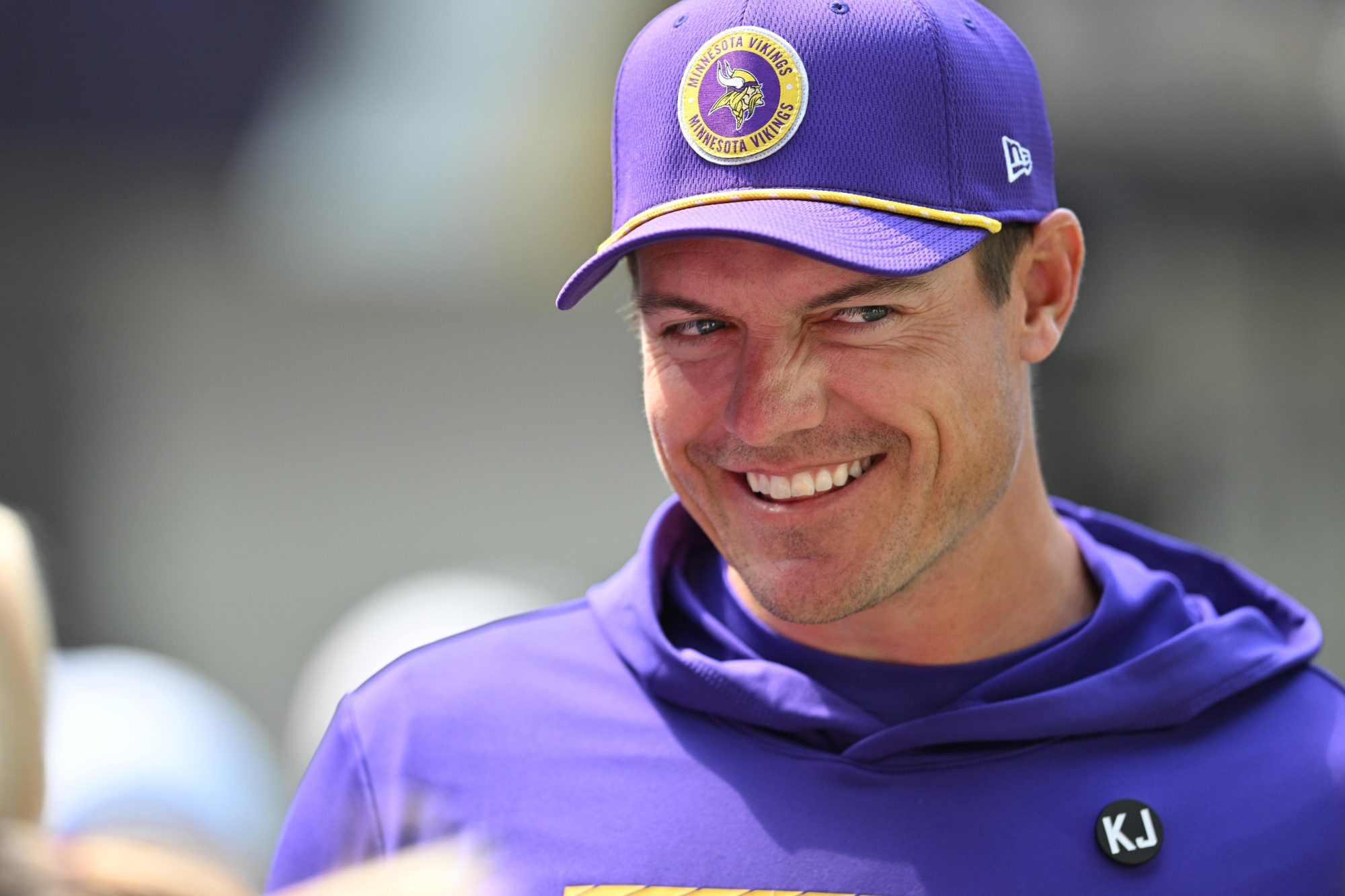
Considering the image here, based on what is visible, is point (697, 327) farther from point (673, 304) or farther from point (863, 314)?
point (863, 314)

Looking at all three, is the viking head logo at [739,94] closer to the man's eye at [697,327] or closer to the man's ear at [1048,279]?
the man's eye at [697,327]

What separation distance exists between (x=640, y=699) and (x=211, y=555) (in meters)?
4.34

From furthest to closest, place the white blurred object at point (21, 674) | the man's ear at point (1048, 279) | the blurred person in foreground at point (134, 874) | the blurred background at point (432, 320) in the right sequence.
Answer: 1. the blurred background at point (432, 320)
2. the man's ear at point (1048, 279)
3. the white blurred object at point (21, 674)
4. the blurred person in foreground at point (134, 874)

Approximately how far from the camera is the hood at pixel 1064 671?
1872 mm

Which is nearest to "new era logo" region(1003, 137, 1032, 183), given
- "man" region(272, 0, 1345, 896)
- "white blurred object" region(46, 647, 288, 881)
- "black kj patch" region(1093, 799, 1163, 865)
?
"man" region(272, 0, 1345, 896)

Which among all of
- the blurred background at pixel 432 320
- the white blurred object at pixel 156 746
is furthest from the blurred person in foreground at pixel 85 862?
the blurred background at pixel 432 320

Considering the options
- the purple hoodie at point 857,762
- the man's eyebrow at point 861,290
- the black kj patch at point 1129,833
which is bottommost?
the black kj patch at point 1129,833

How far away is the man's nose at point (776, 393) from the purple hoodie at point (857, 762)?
34 cm

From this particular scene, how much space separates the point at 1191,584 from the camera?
2.26m

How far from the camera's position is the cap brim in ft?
5.77

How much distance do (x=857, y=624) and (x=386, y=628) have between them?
3491 mm

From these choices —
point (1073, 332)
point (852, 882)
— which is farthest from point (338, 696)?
point (852, 882)

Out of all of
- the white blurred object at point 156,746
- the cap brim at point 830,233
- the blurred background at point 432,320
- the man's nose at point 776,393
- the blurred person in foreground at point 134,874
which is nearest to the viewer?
the blurred person in foreground at point 134,874

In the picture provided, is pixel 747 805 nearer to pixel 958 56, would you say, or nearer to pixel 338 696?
pixel 958 56
